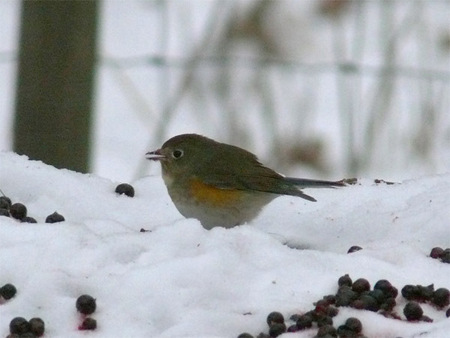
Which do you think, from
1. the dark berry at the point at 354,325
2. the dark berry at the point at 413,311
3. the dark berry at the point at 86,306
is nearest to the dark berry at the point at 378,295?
the dark berry at the point at 413,311

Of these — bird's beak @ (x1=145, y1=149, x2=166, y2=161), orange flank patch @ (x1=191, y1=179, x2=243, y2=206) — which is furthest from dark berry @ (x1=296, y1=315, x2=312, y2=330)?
bird's beak @ (x1=145, y1=149, x2=166, y2=161)

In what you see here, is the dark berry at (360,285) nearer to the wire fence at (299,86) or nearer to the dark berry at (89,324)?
the dark berry at (89,324)

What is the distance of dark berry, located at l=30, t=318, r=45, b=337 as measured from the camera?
422 cm

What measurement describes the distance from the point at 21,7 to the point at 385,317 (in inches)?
167

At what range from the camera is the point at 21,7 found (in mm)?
7953

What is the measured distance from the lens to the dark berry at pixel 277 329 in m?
4.22

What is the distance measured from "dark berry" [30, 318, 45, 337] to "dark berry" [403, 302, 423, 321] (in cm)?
126

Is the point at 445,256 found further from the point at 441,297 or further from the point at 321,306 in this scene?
the point at 321,306

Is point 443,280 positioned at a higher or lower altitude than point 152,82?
higher

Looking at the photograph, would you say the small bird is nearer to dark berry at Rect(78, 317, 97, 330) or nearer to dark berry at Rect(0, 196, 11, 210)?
dark berry at Rect(0, 196, 11, 210)

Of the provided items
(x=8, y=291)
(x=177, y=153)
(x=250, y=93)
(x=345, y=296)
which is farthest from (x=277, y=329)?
(x=250, y=93)

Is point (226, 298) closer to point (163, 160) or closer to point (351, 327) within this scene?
point (351, 327)

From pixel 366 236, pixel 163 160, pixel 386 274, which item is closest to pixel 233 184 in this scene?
pixel 163 160

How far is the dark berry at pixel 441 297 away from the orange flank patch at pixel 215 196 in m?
2.10
